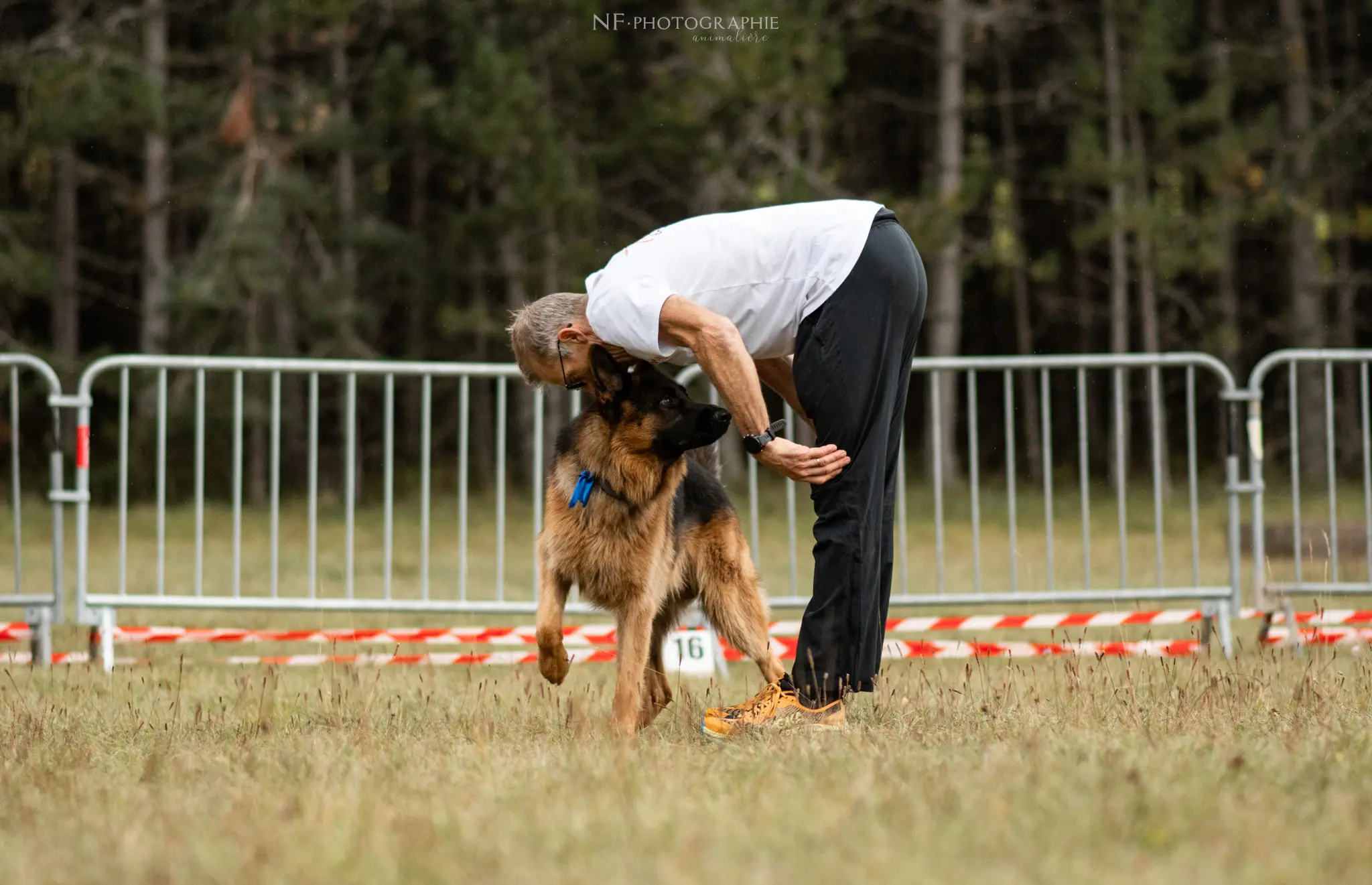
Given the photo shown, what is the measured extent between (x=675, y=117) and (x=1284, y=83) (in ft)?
33.1

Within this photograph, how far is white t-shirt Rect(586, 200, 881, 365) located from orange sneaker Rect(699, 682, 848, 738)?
1015mm

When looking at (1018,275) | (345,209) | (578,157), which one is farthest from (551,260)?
(1018,275)

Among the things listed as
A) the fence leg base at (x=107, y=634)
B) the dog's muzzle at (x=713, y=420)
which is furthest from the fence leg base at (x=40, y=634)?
the dog's muzzle at (x=713, y=420)

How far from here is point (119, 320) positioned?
24.3 m

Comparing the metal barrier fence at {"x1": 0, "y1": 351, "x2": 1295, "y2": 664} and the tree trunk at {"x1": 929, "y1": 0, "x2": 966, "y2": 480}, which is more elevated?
the tree trunk at {"x1": 929, "y1": 0, "x2": 966, "y2": 480}

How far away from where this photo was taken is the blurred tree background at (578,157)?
1798cm

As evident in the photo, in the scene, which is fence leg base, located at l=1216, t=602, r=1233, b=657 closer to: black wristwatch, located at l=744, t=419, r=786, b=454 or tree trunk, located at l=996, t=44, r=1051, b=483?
black wristwatch, located at l=744, t=419, r=786, b=454

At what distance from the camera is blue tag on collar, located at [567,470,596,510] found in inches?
174

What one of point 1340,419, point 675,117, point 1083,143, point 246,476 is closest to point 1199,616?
point 675,117

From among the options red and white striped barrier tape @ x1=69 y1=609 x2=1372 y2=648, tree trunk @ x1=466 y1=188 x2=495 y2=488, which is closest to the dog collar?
red and white striped barrier tape @ x1=69 y1=609 x2=1372 y2=648

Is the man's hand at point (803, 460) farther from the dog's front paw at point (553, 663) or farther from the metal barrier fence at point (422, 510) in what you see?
the metal barrier fence at point (422, 510)

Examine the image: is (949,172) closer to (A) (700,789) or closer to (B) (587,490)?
(B) (587,490)

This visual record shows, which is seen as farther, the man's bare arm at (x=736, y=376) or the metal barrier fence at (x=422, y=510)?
the metal barrier fence at (x=422, y=510)

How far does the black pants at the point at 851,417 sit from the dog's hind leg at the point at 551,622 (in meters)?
0.81
